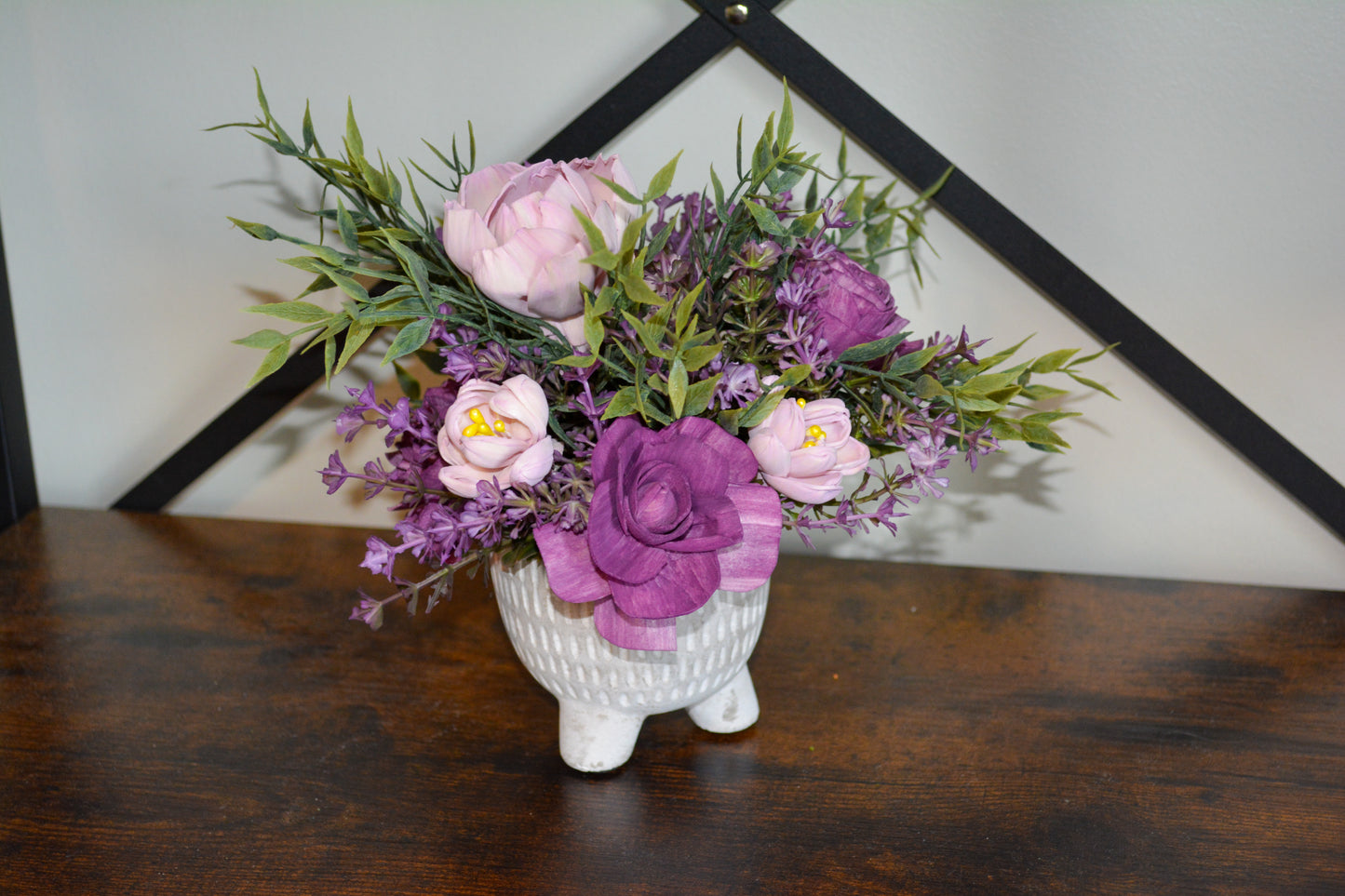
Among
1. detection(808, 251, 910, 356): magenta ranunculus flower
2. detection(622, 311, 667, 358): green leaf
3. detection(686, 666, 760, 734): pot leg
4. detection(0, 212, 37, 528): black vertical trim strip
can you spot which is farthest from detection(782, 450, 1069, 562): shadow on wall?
detection(0, 212, 37, 528): black vertical trim strip

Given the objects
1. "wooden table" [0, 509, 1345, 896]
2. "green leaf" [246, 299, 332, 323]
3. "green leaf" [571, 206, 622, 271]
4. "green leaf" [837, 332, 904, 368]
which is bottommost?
"wooden table" [0, 509, 1345, 896]

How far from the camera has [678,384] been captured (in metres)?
0.56

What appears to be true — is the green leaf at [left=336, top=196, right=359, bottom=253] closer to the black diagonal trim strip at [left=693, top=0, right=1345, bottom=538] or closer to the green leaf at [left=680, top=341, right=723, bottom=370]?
the green leaf at [left=680, top=341, right=723, bottom=370]

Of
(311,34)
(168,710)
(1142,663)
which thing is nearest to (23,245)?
(311,34)

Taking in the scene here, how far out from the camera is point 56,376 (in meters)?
1.12

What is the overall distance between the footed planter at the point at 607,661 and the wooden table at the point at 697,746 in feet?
0.13

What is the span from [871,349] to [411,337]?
0.91 feet

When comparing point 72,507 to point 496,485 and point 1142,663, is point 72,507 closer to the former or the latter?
point 496,485

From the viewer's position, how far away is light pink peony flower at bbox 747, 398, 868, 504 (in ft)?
1.93

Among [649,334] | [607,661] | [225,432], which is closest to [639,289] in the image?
[649,334]

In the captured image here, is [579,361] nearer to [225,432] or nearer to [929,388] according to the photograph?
[929,388]

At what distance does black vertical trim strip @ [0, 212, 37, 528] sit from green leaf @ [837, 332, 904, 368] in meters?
0.94

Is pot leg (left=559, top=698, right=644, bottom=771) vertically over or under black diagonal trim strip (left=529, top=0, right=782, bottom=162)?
under

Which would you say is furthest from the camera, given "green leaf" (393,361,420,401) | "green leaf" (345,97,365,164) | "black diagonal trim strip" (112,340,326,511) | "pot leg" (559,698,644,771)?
"black diagonal trim strip" (112,340,326,511)
